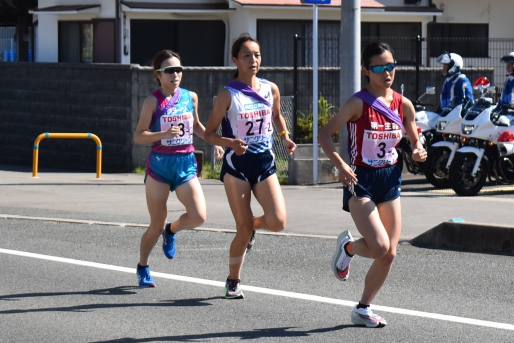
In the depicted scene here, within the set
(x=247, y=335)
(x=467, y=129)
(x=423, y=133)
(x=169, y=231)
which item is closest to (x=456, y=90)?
(x=423, y=133)

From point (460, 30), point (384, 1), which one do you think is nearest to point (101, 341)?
point (384, 1)

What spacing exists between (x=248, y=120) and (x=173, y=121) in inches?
35.1

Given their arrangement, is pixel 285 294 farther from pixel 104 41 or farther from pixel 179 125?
pixel 104 41

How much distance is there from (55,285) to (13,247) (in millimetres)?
2023

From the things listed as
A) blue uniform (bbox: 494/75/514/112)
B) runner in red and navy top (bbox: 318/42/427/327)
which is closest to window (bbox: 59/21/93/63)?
blue uniform (bbox: 494/75/514/112)

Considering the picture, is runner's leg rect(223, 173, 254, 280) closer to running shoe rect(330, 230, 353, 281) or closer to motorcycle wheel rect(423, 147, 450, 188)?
running shoe rect(330, 230, 353, 281)

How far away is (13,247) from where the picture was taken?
400 inches

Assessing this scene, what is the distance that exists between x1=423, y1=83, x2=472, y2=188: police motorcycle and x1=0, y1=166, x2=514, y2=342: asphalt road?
1841mm

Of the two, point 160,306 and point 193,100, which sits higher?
point 193,100

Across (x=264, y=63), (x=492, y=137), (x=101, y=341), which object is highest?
(x=264, y=63)

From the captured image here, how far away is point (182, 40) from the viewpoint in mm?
25484

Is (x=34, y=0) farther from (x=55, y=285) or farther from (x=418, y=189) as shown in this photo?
(x=55, y=285)

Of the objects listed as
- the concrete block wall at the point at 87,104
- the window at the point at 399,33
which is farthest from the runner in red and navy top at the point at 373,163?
the window at the point at 399,33

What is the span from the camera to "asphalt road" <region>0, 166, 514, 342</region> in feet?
22.1
